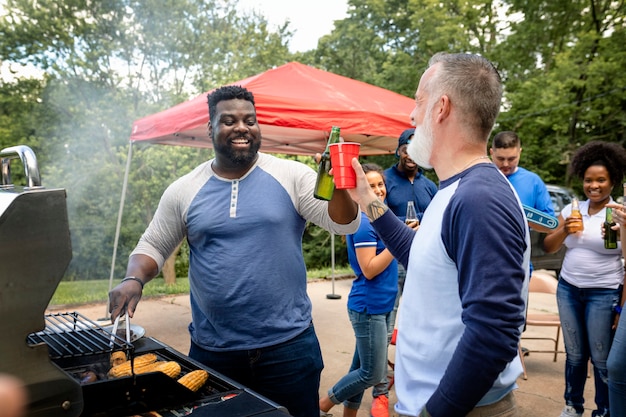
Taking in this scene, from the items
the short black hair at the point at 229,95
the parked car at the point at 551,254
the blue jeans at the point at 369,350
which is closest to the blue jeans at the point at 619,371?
the blue jeans at the point at 369,350

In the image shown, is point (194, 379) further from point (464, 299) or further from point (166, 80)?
point (166, 80)

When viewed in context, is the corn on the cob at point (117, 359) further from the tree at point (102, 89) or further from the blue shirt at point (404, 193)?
the tree at point (102, 89)

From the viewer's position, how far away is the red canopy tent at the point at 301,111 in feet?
17.1

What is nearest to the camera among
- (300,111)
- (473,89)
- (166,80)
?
(473,89)

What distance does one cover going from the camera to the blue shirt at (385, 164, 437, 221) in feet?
14.5

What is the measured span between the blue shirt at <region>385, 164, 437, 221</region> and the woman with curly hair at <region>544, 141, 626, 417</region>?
1.16m

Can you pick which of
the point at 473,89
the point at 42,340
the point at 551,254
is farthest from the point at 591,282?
the point at 551,254

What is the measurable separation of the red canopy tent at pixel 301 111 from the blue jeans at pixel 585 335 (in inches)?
110

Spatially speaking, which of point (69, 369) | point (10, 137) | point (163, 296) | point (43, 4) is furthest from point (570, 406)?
point (43, 4)

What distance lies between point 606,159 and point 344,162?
8.76ft

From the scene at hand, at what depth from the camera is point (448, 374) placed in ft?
4.13

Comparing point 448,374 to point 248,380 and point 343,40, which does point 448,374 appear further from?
point 343,40

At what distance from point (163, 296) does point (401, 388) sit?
779cm

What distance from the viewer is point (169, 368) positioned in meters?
1.70
